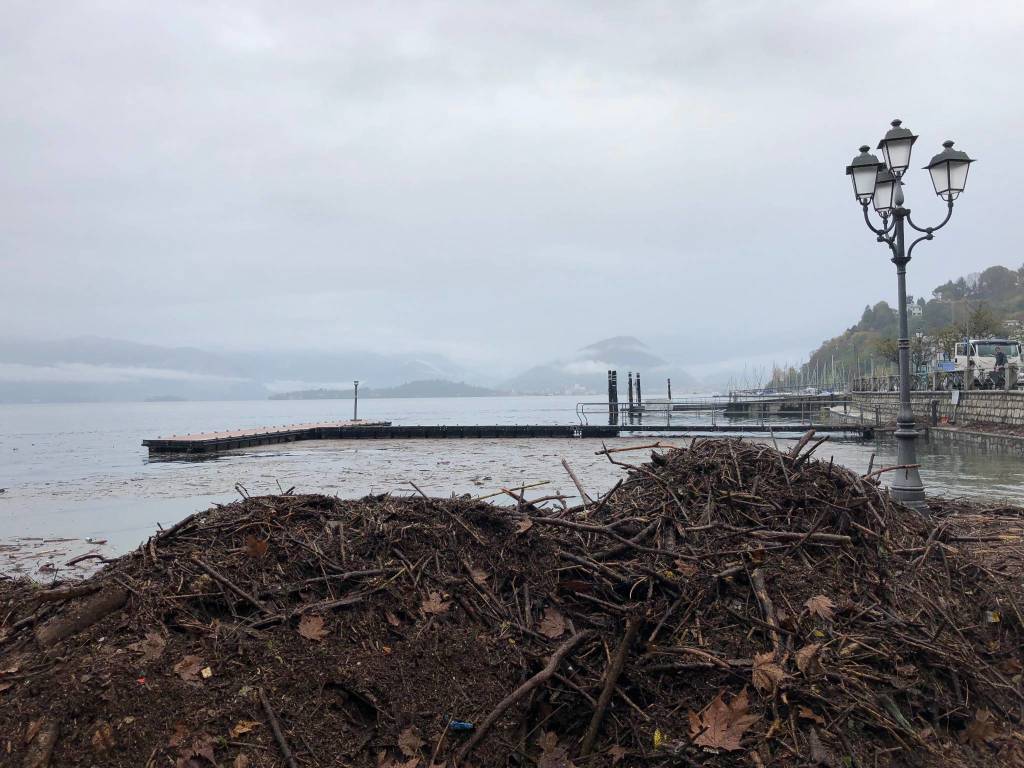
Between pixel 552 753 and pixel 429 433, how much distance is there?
3341 centimetres

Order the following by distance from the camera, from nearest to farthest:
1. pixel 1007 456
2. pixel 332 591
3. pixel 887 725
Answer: pixel 887 725, pixel 332 591, pixel 1007 456

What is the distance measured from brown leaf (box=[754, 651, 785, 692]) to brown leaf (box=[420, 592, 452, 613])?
143 cm

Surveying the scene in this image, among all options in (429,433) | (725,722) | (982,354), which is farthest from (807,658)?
(982,354)

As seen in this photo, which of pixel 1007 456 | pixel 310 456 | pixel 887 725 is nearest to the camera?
pixel 887 725

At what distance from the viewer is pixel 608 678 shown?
119 inches

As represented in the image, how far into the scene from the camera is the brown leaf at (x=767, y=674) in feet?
9.48

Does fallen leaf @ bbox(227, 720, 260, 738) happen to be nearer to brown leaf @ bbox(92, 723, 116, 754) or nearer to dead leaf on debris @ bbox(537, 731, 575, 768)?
brown leaf @ bbox(92, 723, 116, 754)

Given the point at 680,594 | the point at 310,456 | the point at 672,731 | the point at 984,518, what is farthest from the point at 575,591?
the point at 310,456

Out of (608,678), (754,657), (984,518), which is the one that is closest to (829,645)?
(754,657)

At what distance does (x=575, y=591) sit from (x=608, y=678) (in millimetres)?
576

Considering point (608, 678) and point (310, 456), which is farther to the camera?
point (310, 456)

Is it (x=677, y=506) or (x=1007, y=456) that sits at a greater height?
(x=677, y=506)

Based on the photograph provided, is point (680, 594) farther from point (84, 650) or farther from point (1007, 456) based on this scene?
point (1007, 456)

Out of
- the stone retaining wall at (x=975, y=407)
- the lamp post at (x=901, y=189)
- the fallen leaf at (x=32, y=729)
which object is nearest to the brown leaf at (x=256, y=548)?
the fallen leaf at (x=32, y=729)
